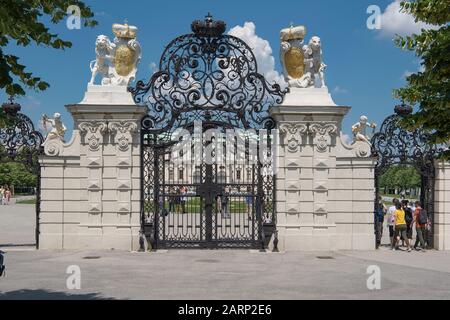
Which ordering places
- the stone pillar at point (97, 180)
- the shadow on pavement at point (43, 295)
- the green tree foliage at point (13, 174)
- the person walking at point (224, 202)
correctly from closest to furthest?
the shadow on pavement at point (43, 295) < the stone pillar at point (97, 180) < the person walking at point (224, 202) < the green tree foliage at point (13, 174)

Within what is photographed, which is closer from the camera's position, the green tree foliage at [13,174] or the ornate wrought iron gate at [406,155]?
the ornate wrought iron gate at [406,155]

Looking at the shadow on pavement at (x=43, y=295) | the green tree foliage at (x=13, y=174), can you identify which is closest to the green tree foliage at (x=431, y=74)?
the shadow on pavement at (x=43, y=295)

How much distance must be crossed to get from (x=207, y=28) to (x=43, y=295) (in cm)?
1029

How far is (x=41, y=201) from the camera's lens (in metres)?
18.2

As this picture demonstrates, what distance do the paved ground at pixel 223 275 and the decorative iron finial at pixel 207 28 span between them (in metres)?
6.62

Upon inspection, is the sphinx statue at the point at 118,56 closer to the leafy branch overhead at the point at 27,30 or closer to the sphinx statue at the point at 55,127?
the sphinx statue at the point at 55,127

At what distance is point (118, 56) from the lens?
1839cm

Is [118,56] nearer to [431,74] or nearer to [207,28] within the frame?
[207,28]

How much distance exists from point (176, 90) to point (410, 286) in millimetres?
9326

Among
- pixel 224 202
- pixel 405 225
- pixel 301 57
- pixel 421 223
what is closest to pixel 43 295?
pixel 224 202

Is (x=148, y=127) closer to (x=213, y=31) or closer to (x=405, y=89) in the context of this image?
(x=213, y=31)

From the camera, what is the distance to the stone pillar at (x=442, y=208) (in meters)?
19.0

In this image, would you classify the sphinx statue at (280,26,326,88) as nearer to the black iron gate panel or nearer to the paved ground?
the black iron gate panel

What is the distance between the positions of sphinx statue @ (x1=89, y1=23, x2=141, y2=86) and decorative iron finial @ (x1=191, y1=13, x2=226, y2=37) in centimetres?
185
